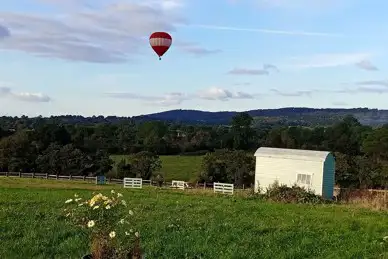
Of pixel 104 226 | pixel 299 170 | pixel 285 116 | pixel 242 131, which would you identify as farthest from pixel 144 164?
pixel 285 116

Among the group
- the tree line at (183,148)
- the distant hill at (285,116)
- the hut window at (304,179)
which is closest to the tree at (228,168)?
the tree line at (183,148)

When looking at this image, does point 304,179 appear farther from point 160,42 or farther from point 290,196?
point 160,42

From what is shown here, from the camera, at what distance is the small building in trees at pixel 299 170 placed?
29.4 meters

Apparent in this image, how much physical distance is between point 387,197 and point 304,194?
3367 millimetres

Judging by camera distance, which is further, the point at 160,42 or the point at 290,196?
the point at 160,42

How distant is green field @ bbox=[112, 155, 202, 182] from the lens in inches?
2136

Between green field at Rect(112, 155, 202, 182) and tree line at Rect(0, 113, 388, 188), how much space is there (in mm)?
2540

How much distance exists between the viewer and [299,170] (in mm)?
29969

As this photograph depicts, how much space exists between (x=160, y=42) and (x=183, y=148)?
50827 millimetres

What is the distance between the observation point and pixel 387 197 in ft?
70.8

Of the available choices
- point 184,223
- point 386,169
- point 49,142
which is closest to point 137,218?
point 184,223

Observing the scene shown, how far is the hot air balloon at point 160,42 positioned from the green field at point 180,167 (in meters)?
23.1

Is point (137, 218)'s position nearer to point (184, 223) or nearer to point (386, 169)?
point (184, 223)

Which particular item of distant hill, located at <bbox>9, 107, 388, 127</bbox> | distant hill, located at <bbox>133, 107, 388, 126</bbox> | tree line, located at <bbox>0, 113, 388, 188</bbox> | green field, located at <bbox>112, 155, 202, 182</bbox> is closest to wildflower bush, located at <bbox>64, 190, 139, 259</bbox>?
tree line, located at <bbox>0, 113, 388, 188</bbox>
